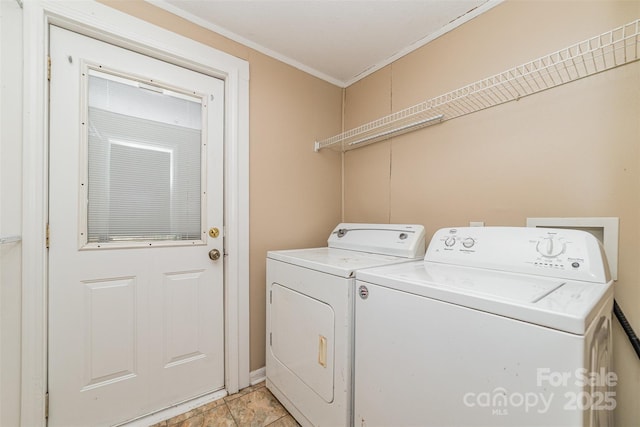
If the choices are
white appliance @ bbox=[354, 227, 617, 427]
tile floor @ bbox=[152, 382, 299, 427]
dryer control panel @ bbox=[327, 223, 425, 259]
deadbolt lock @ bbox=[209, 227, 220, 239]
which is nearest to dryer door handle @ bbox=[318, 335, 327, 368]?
white appliance @ bbox=[354, 227, 617, 427]

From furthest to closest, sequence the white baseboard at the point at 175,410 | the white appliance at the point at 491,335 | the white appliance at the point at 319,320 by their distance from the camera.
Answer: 1. the white baseboard at the point at 175,410
2. the white appliance at the point at 319,320
3. the white appliance at the point at 491,335

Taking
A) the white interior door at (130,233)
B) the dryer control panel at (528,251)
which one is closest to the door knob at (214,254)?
the white interior door at (130,233)

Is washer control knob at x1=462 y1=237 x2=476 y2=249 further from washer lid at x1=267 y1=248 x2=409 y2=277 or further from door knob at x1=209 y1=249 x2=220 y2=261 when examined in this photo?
door knob at x1=209 y1=249 x2=220 y2=261

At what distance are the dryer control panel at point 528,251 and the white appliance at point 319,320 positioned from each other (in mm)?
253

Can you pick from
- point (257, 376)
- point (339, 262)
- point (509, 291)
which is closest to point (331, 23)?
point (339, 262)

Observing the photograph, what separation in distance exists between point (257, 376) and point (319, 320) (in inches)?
35.9

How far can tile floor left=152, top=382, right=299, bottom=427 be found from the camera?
4.74 feet

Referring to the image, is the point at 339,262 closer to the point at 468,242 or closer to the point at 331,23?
the point at 468,242

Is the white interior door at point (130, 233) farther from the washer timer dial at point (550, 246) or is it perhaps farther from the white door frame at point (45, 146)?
the washer timer dial at point (550, 246)

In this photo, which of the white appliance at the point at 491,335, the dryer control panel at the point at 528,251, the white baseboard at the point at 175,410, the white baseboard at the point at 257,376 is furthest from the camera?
the white baseboard at the point at 257,376

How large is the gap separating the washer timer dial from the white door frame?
155 cm

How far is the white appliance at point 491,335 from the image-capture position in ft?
2.04

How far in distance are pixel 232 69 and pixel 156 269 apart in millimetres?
1307

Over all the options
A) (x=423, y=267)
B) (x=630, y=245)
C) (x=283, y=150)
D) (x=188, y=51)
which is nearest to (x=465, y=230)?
(x=423, y=267)
